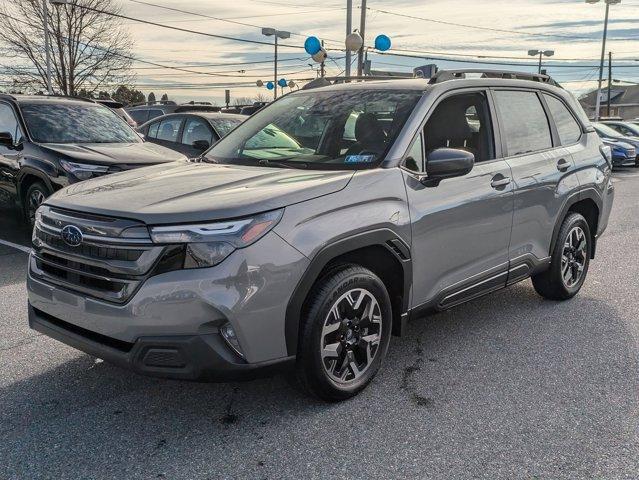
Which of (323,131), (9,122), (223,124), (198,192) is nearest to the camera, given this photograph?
(198,192)

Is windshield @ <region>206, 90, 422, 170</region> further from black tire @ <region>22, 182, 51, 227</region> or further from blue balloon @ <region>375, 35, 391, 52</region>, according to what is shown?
blue balloon @ <region>375, 35, 391, 52</region>

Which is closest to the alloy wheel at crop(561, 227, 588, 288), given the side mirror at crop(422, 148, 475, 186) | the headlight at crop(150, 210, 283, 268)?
the side mirror at crop(422, 148, 475, 186)

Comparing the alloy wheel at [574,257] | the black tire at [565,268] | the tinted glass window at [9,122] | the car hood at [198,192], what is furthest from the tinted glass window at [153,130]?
the alloy wheel at [574,257]

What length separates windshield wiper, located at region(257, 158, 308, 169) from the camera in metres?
3.72

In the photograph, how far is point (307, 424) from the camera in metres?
3.16

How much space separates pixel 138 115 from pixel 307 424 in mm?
15607

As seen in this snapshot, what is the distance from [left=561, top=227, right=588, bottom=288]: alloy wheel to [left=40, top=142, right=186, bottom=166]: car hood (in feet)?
12.9

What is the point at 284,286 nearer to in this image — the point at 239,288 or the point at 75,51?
the point at 239,288

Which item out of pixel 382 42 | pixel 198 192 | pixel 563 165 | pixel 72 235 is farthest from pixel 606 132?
pixel 72 235

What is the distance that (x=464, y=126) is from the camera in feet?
13.8

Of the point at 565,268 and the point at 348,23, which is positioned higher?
the point at 348,23

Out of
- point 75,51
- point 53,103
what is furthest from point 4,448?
point 75,51

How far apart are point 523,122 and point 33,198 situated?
5639 mm

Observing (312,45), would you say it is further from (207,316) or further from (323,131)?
(207,316)
